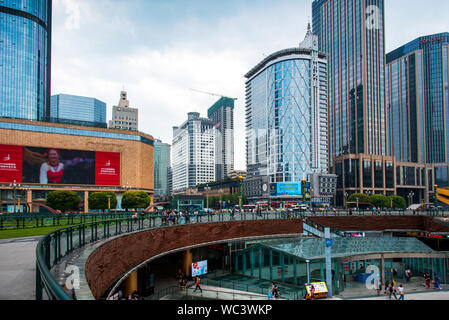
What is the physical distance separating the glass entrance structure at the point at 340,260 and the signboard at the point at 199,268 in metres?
4.44

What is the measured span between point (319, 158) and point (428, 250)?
102832 millimetres

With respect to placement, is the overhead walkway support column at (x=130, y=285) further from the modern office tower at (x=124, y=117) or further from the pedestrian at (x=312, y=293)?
the modern office tower at (x=124, y=117)

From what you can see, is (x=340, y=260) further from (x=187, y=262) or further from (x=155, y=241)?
(x=155, y=241)

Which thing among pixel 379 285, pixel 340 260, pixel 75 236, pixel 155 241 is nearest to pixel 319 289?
pixel 340 260

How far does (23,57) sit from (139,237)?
142m

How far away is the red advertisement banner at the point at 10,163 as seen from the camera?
76188 millimetres

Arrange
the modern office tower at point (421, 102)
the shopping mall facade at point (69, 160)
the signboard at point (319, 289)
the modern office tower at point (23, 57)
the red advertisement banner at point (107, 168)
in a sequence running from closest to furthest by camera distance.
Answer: the signboard at point (319, 289) → the shopping mall facade at point (69, 160) → the red advertisement banner at point (107, 168) → the modern office tower at point (23, 57) → the modern office tower at point (421, 102)

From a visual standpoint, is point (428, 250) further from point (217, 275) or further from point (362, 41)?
point (362, 41)

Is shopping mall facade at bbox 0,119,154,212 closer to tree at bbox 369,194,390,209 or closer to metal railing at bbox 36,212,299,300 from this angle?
metal railing at bbox 36,212,299,300

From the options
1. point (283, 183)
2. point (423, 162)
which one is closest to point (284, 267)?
point (283, 183)

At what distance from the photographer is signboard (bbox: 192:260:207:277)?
107ft

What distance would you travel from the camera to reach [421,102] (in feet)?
547

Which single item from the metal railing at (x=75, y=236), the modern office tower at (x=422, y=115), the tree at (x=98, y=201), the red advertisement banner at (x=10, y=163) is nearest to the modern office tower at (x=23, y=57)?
the red advertisement banner at (x=10, y=163)

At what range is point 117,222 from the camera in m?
19.2
